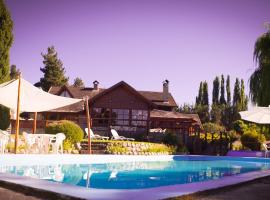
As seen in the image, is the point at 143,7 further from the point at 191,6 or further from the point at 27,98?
the point at 27,98

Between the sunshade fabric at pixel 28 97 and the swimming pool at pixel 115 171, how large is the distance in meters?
3.10

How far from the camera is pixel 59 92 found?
42438mm

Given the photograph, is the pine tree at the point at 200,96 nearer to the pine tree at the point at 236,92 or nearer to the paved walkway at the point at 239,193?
the pine tree at the point at 236,92

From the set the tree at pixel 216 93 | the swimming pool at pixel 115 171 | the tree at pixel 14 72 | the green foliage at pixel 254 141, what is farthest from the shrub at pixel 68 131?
the tree at pixel 216 93

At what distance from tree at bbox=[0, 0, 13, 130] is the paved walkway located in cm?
2334

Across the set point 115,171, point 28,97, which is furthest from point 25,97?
point 115,171

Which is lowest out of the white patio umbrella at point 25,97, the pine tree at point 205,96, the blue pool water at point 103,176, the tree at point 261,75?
the blue pool water at point 103,176

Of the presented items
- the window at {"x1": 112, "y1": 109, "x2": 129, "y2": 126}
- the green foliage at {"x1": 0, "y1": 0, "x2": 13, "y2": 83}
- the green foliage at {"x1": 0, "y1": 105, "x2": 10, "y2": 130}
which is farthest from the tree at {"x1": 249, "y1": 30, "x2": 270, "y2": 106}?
the green foliage at {"x1": 0, "y1": 105, "x2": 10, "y2": 130}

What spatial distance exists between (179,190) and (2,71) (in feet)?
79.3

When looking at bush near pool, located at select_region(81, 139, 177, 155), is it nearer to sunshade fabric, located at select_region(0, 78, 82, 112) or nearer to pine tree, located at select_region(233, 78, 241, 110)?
sunshade fabric, located at select_region(0, 78, 82, 112)

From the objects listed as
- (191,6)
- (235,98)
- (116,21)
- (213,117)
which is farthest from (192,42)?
(235,98)

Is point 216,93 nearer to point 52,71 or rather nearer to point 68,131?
point 52,71

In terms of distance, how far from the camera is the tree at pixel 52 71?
60094 millimetres

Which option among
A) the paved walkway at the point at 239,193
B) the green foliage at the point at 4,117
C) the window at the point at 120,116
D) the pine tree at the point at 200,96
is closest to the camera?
the paved walkway at the point at 239,193
